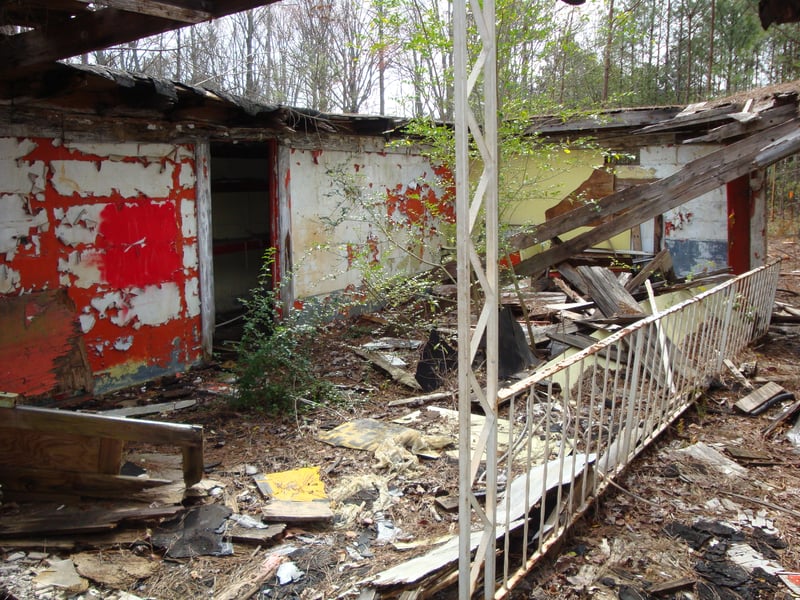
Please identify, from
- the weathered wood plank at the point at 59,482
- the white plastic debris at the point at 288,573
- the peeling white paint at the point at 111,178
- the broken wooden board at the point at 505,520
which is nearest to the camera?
the broken wooden board at the point at 505,520

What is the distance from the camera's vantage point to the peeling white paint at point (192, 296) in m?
7.88

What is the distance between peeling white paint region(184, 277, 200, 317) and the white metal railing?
4135 millimetres

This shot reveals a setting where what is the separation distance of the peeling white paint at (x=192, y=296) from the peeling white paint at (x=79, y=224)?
136cm

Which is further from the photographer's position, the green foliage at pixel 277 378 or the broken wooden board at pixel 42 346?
the green foliage at pixel 277 378

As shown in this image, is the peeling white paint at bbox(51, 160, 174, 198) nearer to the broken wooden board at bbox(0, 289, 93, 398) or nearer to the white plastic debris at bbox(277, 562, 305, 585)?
the broken wooden board at bbox(0, 289, 93, 398)

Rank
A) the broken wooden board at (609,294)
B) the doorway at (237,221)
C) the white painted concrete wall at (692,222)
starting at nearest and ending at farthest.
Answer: the broken wooden board at (609,294)
the white painted concrete wall at (692,222)
the doorway at (237,221)

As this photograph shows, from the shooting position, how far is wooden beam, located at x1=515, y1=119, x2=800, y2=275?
8.53 m

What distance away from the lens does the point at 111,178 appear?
22.7ft

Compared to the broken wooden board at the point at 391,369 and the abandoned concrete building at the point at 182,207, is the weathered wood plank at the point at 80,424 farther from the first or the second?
the broken wooden board at the point at 391,369

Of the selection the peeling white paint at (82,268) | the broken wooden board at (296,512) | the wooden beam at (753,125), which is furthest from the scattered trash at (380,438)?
the wooden beam at (753,125)

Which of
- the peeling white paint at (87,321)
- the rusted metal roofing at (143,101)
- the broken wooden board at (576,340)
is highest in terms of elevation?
the rusted metal roofing at (143,101)

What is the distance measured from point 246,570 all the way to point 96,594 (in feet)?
2.56

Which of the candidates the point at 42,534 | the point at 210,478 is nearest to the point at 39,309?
the point at 210,478

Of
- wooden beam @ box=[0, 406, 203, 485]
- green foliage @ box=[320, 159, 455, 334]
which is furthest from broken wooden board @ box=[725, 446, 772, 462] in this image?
wooden beam @ box=[0, 406, 203, 485]
